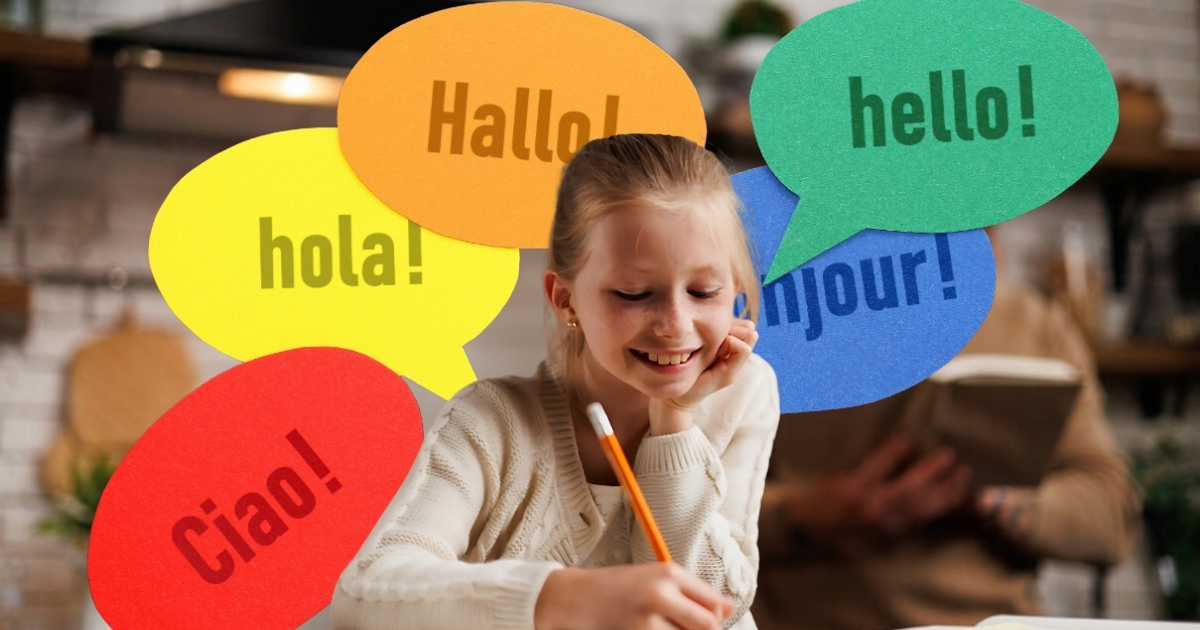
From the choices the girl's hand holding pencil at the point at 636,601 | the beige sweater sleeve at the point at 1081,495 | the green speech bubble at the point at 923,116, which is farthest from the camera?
the beige sweater sleeve at the point at 1081,495

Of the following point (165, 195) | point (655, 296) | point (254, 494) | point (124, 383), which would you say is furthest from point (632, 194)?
point (124, 383)

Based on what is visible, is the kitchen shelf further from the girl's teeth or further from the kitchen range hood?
the girl's teeth

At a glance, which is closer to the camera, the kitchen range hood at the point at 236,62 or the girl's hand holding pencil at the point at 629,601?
the girl's hand holding pencil at the point at 629,601

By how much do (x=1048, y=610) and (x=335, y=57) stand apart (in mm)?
1568

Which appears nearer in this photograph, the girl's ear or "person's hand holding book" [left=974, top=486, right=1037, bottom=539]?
the girl's ear

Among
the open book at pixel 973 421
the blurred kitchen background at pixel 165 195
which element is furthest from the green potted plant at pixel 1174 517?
the open book at pixel 973 421

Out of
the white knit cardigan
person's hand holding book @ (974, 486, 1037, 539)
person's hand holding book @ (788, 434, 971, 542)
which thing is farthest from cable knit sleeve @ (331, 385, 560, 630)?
person's hand holding book @ (974, 486, 1037, 539)

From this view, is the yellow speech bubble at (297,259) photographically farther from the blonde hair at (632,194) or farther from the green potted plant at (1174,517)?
the green potted plant at (1174,517)

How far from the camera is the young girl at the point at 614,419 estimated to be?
0.55 m

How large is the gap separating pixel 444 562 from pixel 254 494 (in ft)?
0.46

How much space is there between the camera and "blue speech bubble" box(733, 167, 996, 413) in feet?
2.17

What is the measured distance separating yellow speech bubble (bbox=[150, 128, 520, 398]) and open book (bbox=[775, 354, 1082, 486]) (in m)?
0.90

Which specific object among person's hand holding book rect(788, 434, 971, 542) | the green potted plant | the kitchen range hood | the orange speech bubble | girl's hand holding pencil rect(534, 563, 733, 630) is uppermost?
the kitchen range hood

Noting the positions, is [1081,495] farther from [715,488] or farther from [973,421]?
[715,488]
